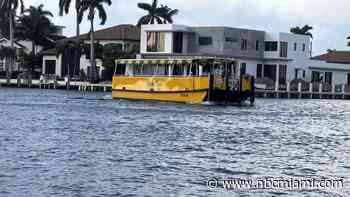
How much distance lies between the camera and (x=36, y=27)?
4464 inches

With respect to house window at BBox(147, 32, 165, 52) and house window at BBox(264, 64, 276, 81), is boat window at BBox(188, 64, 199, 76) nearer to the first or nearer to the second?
house window at BBox(147, 32, 165, 52)

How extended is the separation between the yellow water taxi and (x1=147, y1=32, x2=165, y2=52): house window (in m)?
32.0

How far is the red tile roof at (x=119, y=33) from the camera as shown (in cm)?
10939

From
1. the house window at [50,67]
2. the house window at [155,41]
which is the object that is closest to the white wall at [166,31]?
the house window at [155,41]

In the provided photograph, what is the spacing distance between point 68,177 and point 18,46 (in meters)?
98.3

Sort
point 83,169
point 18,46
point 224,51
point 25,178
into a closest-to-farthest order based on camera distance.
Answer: point 25,178, point 83,169, point 224,51, point 18,46

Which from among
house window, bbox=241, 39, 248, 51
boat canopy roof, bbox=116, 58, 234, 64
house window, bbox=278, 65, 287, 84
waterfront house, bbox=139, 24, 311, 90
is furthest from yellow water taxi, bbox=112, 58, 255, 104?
house window, bbox=278, 65, 287, 84

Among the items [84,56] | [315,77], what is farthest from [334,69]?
[84,56]

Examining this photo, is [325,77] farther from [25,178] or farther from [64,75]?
[25,178]

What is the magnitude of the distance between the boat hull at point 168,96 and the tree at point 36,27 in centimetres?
4737

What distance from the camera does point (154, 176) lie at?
24.5 m

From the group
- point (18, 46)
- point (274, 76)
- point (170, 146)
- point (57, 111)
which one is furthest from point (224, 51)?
point (170, 146)

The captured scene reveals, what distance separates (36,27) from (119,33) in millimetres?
11862

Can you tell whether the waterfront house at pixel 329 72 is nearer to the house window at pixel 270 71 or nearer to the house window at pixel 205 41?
the house window at pixel 270 71
